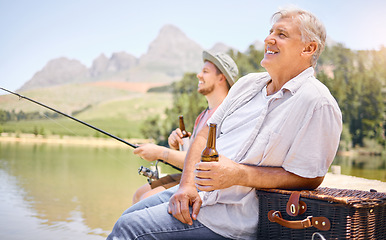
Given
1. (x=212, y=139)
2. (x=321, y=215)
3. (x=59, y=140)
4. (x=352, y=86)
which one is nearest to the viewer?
(x=321, y=215)

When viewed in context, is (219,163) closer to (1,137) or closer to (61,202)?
(61,202)

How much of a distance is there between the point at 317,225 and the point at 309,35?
780mm

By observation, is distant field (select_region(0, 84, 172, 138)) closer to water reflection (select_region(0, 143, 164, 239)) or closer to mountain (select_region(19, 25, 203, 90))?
water reflection (select_region(0, 143, 164, 239))

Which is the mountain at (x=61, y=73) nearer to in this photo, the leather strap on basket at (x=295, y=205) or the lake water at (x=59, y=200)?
the lake water at (x=59, y=200)

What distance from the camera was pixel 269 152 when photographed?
164cm

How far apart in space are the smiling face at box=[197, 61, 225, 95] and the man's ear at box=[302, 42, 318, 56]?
1.48 metres

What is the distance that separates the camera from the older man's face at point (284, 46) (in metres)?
1.74

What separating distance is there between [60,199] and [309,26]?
27.3 feet

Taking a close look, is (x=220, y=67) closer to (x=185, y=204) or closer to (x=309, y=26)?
(x=309, y=26)

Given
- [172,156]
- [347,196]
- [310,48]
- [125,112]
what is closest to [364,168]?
[172,156]

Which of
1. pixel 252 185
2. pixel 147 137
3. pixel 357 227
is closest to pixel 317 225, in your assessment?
pixel 357 227

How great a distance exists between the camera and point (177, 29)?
142 m

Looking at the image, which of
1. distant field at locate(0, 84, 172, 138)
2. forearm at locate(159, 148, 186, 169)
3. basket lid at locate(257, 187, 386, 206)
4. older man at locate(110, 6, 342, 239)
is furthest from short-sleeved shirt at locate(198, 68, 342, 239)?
distant field at locate(0, 84, 172, 138)

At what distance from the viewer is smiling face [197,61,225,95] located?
10.5 feet
